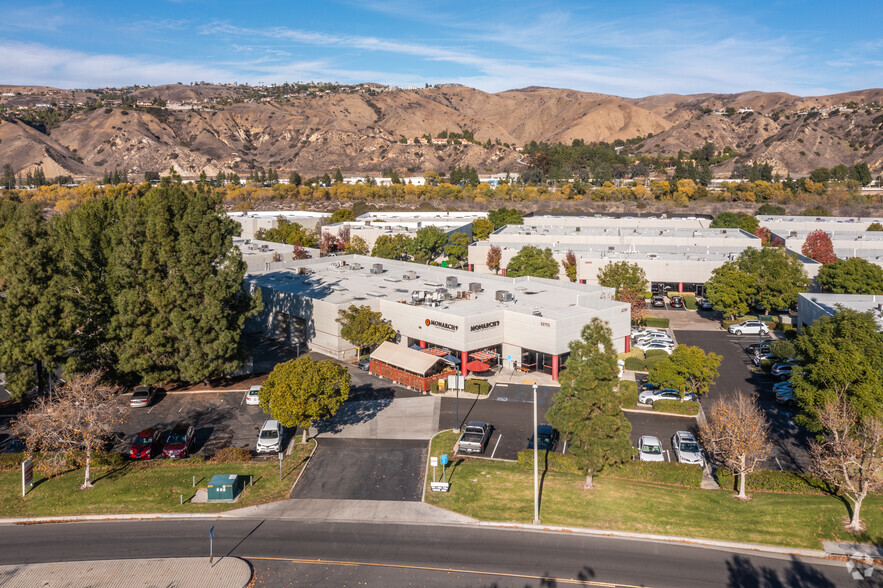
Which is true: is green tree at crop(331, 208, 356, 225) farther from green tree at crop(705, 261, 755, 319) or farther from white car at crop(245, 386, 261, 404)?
white car at crop(245, 386, 261, 404)

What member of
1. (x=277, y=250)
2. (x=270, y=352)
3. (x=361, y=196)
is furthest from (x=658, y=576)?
(x=361, y=196)

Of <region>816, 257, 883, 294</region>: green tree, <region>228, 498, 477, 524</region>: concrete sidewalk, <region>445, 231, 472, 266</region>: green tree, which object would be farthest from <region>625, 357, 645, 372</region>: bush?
<region>445, 231, 472, 266</region>: green tree

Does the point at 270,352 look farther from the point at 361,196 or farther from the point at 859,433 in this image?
the point at 361,196

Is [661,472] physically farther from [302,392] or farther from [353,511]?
[302,392]

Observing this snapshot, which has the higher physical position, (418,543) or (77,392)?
(77,392)

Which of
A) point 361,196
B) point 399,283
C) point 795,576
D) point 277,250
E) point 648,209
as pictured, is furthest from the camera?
point 361,196

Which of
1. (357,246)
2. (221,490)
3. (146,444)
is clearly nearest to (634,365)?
(221,490)
